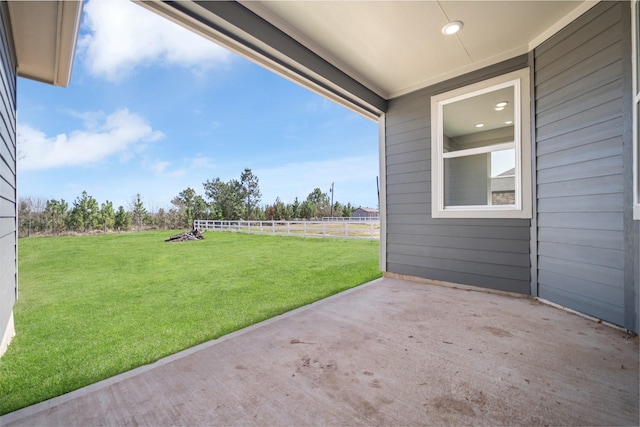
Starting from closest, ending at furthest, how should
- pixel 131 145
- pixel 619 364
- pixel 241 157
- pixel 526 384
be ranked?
pixel 526 384, pixel 619 364, pixel 131 145, pixel 241 157

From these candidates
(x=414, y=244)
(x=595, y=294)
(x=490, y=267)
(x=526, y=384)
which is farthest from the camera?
(x=414, y=244)

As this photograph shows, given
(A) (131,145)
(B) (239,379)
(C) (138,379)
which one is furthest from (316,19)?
(A) (131,145)

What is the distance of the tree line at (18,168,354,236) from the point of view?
28.7 ft

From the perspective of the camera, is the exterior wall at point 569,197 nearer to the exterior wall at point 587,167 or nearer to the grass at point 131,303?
the exterior wall at point 587,167

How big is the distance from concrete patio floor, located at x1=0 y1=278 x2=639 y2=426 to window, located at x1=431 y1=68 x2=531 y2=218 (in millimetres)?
1429

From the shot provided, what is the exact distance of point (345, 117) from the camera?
23109 millimetres

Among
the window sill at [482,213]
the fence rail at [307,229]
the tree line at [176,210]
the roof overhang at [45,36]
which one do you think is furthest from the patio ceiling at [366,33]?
the tree line at [176,210]

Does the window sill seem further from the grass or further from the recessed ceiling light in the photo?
the recessed ceiling light

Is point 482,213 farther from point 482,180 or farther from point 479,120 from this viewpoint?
point 482,180

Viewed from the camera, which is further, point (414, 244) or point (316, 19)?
point (414, 244)

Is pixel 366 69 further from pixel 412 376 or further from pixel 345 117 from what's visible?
pixel 345 117

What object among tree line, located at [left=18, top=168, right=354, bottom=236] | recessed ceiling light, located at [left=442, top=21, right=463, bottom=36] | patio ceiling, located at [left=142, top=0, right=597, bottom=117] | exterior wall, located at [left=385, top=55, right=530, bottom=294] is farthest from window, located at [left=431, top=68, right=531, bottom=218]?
tree line, located at [left=18, top=168, right=354, bottom=236]

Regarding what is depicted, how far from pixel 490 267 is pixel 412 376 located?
2.16m

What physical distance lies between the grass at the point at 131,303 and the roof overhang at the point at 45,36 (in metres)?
2.26
